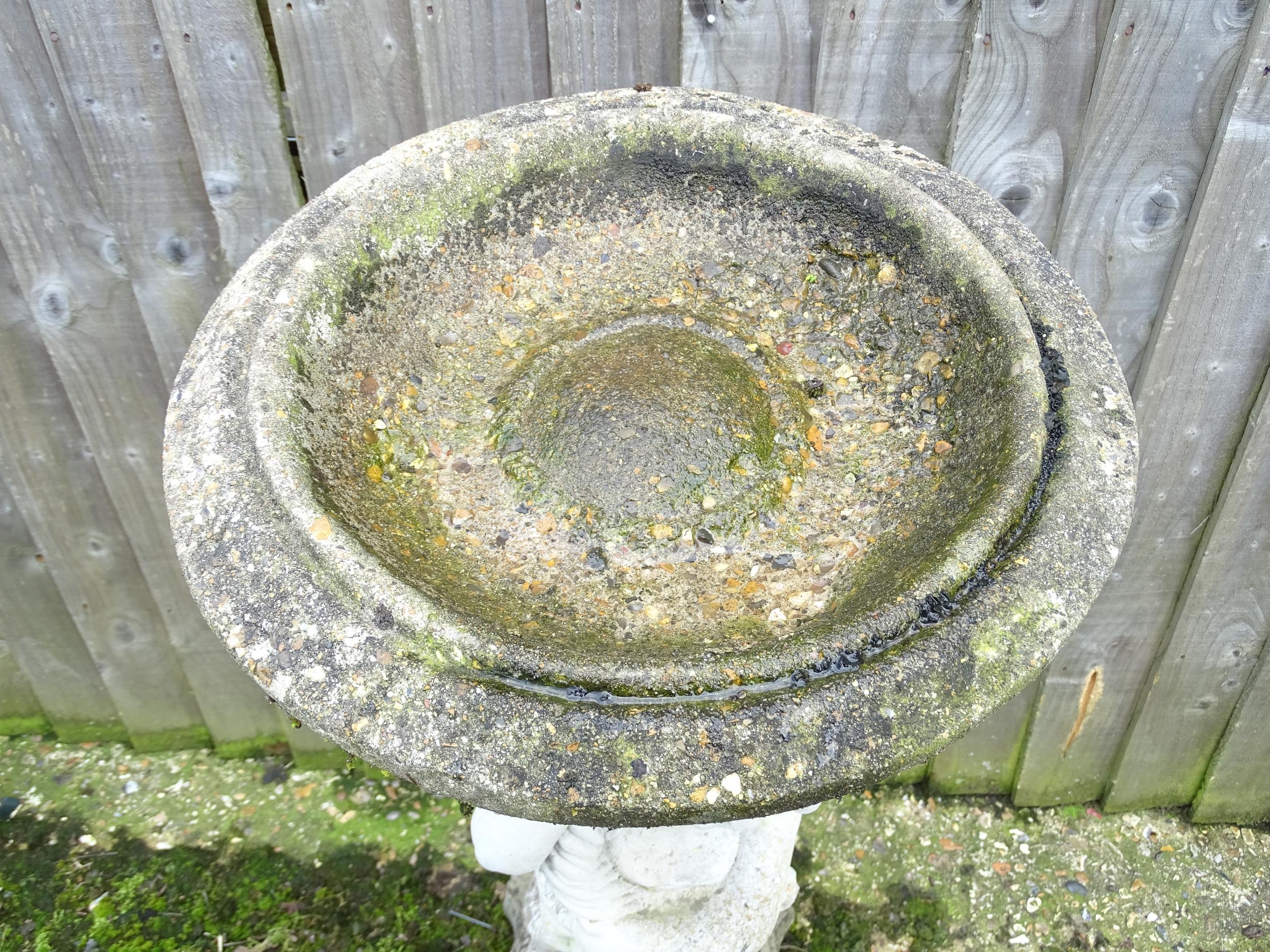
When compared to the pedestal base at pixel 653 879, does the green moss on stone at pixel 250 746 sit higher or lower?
lower

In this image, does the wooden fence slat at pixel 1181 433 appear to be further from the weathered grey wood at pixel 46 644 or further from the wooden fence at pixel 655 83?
the weathered grey wood at pixel 46 644

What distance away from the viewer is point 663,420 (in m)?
1.16

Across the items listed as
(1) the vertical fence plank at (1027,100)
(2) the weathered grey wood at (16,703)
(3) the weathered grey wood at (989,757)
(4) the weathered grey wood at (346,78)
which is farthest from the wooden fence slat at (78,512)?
(3) the weathered grey wood at (989,757)

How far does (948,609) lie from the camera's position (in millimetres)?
914

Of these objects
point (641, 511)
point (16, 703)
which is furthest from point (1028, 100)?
point (16, 703)

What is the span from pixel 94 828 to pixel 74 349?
1.30 m

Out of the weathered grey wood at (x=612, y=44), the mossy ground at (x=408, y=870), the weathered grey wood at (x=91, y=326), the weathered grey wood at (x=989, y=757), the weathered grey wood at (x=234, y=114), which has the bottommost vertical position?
the mossy ground at (x=408, y=870)

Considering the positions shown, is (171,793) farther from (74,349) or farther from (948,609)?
(948,609)

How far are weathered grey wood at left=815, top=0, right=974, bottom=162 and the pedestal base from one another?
4.19 ft

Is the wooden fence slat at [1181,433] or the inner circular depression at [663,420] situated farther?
the wooden fence slat at [1181,433]

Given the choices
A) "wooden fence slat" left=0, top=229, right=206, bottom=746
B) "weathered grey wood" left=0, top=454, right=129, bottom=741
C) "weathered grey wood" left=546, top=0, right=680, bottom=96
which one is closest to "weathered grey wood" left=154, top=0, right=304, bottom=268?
"wooden fence slat" left=0, top=229, right=206, bottom=746

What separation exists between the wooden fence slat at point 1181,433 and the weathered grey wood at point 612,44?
0.97 metres

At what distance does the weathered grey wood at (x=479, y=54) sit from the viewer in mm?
1576

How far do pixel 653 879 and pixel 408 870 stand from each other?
1027 mm
